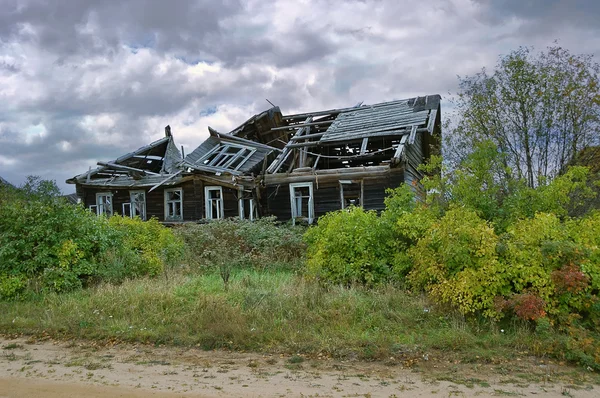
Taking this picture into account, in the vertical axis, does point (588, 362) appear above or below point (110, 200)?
below

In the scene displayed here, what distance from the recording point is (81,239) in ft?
35.2

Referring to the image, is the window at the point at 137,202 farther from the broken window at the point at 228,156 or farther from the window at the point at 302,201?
the window at the point at 302,201

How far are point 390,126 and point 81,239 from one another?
1542 centimetres

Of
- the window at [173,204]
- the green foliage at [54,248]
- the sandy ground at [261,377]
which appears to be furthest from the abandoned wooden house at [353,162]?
the sandy ground at [261,377]

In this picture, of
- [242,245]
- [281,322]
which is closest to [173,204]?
[242,245]

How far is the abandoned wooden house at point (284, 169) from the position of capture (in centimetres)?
2044

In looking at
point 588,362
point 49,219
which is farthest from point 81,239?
point 588,362

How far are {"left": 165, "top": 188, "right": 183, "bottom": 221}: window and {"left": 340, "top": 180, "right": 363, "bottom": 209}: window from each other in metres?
9.89

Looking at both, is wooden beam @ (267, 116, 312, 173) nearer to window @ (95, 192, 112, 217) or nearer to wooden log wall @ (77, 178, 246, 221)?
wooden log wall @ (77, 178, 246, 221)

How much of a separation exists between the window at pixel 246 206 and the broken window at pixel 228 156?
190 centimetres

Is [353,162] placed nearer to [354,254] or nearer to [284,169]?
[284,169]

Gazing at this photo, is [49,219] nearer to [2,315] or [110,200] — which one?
[2,315]

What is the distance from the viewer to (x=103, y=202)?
28.8m

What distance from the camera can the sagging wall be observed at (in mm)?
19517
